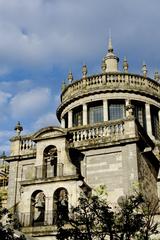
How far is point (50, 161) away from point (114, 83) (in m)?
12.2

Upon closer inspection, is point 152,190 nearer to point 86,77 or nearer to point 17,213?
point 17,213

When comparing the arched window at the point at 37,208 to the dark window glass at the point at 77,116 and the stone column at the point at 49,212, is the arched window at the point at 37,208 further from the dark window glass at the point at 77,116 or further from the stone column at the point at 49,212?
the dark window glass at the point at 77,116

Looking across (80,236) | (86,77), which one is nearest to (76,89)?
(86,77)

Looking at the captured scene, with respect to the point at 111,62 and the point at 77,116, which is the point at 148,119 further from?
the point at 111,62

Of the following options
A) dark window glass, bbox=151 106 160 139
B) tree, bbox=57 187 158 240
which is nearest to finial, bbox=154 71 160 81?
dark window glass, bbox=151 106 160 139

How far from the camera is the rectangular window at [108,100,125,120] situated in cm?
3712

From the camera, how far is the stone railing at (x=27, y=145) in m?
29.1

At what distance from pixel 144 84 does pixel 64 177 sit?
15850 mm

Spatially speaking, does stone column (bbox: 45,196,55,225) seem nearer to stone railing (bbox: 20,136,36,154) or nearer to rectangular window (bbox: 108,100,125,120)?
stone railing (bbox: 20,136,36,154)

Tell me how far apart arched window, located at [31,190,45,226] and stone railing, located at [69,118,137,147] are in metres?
3.79

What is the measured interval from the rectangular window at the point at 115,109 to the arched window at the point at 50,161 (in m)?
10.4

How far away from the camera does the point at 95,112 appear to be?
123 feet

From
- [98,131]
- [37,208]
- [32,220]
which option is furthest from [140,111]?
[32,220]

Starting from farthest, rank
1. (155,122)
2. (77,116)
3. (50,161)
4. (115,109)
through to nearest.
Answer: (77,116), (155,122), (115,109), (50,161)
